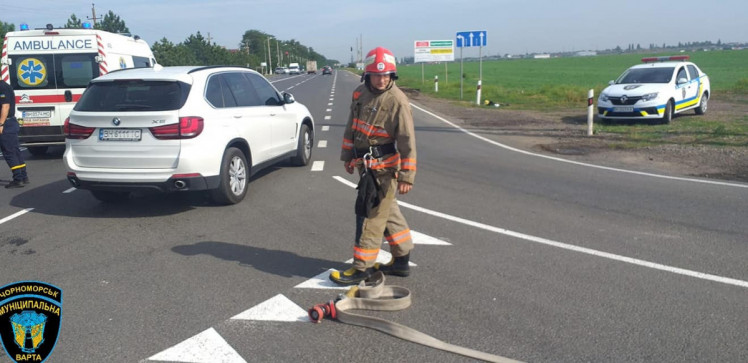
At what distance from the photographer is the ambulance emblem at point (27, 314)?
2.82m

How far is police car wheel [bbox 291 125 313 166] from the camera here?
10281 mm

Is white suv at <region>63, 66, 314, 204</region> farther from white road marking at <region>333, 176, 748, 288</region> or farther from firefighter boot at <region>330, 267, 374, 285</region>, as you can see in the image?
firefighter boot at <region>330, 267, 374, 285</region>

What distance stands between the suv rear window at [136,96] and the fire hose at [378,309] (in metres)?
3.64

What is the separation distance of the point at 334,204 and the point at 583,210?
3060mm

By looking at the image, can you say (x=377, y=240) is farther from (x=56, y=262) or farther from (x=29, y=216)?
(x=29, y=216)

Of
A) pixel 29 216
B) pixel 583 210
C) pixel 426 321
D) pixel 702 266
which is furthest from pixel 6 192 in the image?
pixel 702 266

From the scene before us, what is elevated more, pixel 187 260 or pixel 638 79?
pixel 638 79

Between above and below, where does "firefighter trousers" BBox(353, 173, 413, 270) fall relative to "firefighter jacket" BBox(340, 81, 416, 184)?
below

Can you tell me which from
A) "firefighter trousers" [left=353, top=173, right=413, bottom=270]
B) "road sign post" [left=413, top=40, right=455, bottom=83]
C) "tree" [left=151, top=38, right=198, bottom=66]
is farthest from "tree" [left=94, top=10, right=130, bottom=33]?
"firefighter trousers" [left=353, top=173, right=413, bottom=270]

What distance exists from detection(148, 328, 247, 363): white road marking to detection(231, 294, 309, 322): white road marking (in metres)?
0.37

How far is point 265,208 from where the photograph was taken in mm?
7574

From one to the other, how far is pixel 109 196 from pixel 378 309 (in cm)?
496

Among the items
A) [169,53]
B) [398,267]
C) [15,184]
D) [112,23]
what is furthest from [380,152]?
[112,23]

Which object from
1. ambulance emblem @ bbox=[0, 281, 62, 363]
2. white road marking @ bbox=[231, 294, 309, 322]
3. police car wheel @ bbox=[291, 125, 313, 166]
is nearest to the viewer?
ambulance emblem @ bbox=[0, 281, 62, 363]
